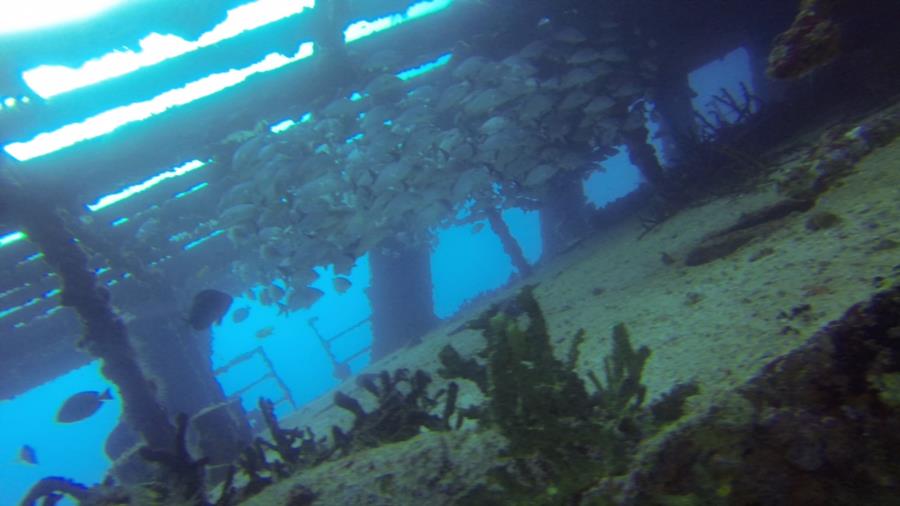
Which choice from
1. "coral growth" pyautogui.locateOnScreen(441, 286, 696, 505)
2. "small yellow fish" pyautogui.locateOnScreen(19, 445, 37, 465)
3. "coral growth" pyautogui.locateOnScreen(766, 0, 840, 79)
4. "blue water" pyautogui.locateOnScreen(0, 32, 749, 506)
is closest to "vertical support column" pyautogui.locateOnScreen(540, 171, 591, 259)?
"coral growth" pyautogui.locateOnScreen(766, 0, 840, 79)

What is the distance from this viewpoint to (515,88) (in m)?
8.68

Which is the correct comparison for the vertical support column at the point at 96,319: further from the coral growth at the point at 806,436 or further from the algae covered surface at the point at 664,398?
the coral growth at the point at 806,436

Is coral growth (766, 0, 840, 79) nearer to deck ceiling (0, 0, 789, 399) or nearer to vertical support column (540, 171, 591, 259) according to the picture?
deck ceiling (0, 0, 789, 399)

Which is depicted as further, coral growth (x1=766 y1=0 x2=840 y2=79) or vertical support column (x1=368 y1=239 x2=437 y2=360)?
vertical support column (x1=368 y1=239 x2=437 y2=360)

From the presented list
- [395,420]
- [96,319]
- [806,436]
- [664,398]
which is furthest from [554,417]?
[96,319]

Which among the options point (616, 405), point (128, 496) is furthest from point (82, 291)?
point (616, 405)

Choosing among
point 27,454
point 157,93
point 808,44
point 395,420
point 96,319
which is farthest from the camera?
point 27,454

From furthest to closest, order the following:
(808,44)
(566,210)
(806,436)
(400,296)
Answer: (400,296) < (566,210) < (808,44) < (806,436)

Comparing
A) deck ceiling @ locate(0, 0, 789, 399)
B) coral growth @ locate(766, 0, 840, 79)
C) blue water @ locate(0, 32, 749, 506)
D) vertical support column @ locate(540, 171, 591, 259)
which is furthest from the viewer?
blue water @ locate(0, 32, 749, 506)

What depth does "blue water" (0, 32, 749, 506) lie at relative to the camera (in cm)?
10488

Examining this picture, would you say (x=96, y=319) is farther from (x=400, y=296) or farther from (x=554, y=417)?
(x=400, y=296)

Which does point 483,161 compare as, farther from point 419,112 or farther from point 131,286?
point 131,286

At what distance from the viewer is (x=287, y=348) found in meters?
153

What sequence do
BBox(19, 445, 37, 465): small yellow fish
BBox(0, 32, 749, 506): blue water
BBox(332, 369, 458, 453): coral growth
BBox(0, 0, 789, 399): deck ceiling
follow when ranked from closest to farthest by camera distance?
BBox(332, 369, 458, 453): coral growth
BBox(0, 0, 789, 399): deck ceiling
BBox(19, 445, 37, 465): small yellow fish
BBox(0, 32, 749, 506): blue water
